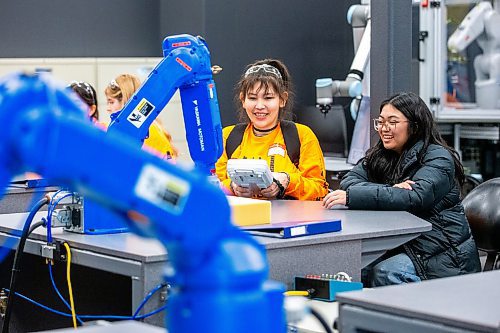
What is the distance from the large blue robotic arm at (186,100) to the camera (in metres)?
3.02

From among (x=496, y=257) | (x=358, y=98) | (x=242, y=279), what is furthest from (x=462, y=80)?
(x=242, y=279)

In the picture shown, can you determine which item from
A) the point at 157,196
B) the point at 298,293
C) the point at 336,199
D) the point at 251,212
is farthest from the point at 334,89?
the point at 157,196

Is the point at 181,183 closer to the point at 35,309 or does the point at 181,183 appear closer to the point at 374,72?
the point at 35,309

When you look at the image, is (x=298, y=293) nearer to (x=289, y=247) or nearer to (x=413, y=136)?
(x=289, y=247)

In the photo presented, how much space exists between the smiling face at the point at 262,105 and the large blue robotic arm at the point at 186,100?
42.5 inches

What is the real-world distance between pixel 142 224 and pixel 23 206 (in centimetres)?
392

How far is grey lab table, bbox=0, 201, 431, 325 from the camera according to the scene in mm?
2609

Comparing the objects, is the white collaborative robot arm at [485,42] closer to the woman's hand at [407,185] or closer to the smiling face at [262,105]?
the smiling face at [262,105]

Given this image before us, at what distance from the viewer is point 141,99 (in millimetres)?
3018

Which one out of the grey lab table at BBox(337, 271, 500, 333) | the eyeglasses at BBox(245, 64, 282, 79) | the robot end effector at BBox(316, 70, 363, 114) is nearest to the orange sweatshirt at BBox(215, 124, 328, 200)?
the eyeglasses at BBox(245, 64, 282, 79)

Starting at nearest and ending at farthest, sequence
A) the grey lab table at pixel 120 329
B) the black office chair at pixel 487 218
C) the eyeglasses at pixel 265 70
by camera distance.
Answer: the grey lab table at pixel 120 329
the black office chair at pixel 487 218
the eyeglasses at pixel 265 70

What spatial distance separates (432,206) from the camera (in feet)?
12.3

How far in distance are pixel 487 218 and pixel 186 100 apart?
4.33 ft

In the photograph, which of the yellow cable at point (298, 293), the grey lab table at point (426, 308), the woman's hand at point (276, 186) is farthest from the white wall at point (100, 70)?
the grey lab table at point (426, 308)
